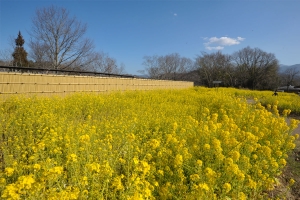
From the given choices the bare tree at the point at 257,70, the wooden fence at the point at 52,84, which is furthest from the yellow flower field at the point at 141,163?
the bare tree at the point at 257,70

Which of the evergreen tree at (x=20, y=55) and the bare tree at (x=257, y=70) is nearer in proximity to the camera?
the evergreen tree at (x=20, y=55)

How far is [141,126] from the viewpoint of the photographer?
4.61 m

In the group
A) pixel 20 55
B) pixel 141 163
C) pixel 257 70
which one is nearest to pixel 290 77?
pixel 257 70

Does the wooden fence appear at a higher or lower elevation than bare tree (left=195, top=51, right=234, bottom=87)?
lower

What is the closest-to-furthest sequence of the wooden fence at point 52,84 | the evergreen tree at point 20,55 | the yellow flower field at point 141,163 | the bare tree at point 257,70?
→ the yellow flower field at point 141,163, the wooden fence at point 52,84, the evergreen tree at point 20,55, the bare tree at point 257,70

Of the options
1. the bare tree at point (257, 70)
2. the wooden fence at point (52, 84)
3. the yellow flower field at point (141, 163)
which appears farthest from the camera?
the bare tree at point (257, 70)

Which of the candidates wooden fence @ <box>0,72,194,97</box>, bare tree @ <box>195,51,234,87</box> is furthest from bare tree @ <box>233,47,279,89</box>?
wooden fence @ <box>0,72,194,97</box>

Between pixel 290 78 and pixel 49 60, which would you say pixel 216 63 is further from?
pixel 49 60

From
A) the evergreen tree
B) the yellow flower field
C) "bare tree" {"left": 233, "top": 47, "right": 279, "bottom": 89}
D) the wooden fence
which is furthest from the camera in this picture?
"bare tree" {"left": 233, "top": 47, "right": 279, "bottom": 89}

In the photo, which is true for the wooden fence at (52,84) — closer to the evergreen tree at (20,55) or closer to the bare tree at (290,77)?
the evergreen tree at (20,55)

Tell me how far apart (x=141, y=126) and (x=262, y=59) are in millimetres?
49922

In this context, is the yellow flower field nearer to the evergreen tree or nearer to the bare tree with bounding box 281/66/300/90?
the evergreen tree

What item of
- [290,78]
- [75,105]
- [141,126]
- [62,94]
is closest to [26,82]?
[62,94]

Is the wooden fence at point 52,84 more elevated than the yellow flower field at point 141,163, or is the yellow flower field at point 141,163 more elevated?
the wooden fence at point 52,84
